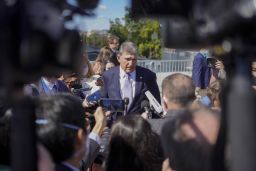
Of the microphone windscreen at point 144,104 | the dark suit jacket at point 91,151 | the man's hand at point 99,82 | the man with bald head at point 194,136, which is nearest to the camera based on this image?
the man with bald head at point 194,136

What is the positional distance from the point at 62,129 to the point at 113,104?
2351mm

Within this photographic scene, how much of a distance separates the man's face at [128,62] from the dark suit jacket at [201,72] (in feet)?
6.77

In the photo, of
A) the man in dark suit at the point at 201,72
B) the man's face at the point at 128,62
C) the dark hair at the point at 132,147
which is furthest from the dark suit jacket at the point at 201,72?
the dark hair at the point at 132,147

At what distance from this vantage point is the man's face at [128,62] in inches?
215

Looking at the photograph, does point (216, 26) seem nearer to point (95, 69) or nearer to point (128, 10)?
point (128, 10)

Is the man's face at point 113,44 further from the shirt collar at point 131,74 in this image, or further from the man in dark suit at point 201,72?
the shirt collar at point 131,74

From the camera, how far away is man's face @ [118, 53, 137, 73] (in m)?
5.46

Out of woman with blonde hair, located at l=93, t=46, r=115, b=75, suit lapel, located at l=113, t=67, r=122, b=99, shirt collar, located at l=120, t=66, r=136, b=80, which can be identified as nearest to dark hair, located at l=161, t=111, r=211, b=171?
suit lapel, located at l=113, t=67, r=122, b=99

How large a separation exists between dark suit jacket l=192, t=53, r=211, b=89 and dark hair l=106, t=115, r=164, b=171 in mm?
4905

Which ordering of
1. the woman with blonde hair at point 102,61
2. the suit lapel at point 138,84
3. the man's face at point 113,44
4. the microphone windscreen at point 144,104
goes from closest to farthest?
the microphone windscreen at point 144,104 → the suit lapel at point 138,84 → the woman with blonde hair at point 102,61 → the man's face at point 113,44

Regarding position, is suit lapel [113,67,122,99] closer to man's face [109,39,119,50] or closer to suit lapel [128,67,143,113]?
suit lapel [128,67,143,113]

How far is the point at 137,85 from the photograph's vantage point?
17.7 ft

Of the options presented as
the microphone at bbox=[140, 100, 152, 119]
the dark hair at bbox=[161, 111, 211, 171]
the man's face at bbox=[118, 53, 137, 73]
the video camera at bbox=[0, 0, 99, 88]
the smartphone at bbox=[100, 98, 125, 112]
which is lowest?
the microphone at bbox=[140, 100, 152, 119]

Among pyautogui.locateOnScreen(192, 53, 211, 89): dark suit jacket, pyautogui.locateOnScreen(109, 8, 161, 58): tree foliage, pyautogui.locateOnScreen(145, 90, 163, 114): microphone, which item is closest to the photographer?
pyautogui.locateOnScreen(109, 8, 161, 58): tree foliage
